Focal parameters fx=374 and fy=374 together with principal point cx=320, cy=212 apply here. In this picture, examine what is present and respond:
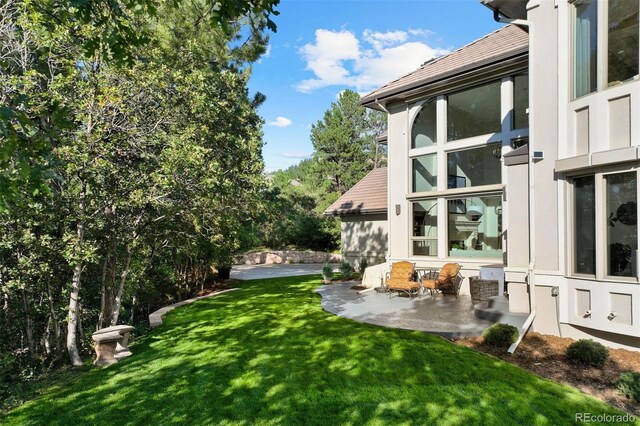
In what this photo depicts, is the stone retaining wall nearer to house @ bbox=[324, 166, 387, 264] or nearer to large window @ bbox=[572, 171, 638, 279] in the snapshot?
house @ bbox=[324, 166, 387, 264]

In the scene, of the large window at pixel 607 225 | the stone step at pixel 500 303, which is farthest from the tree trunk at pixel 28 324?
the large window at pixel 607 225

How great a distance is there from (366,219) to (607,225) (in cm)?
1124

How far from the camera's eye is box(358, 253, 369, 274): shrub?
16422mm

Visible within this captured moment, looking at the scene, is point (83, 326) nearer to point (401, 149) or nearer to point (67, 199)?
point (67, 199)

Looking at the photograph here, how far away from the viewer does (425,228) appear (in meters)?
13.2

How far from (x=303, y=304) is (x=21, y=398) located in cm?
658

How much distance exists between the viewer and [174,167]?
23.9 feet

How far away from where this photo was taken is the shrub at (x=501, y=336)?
6.52m

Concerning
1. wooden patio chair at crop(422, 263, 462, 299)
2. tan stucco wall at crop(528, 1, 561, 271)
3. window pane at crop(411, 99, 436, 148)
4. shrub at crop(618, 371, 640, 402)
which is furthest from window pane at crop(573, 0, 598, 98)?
window pane at crop(411, 99, 436, 148)

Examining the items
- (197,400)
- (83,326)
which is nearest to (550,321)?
(197,400)

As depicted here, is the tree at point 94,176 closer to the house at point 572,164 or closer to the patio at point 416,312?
the patio at point 416,312

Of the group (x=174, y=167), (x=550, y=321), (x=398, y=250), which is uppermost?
(x=174, y=167)

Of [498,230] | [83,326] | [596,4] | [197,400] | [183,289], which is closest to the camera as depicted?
[197,400]

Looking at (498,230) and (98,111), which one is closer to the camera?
(98,111)
